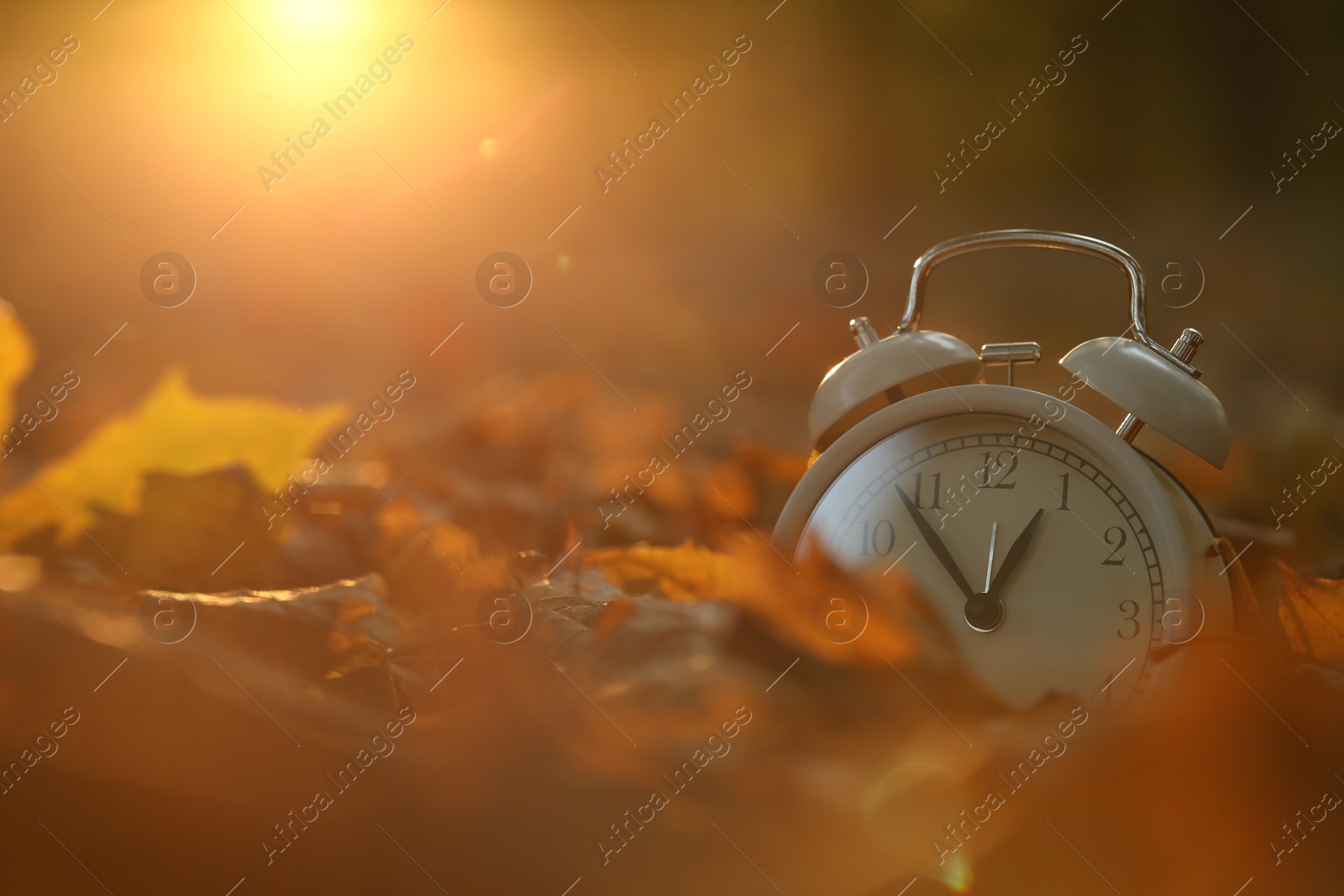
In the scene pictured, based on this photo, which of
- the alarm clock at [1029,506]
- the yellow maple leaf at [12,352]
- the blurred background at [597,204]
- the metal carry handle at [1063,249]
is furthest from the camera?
the yellow maple leaf at [12,352]

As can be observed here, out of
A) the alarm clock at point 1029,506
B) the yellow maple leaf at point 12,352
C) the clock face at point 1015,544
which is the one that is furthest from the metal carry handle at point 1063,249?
the yellow maple leaf at point 12,352

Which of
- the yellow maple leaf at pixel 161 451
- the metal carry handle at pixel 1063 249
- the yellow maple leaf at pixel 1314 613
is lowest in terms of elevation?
the yellow maple leaf at pixel 1314 613

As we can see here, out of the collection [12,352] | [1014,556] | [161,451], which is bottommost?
[1014,556]

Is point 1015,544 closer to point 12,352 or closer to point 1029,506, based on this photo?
point 1029,506

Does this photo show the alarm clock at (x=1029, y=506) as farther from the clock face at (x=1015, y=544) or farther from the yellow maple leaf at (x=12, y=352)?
the yellow maple leaf at (x=12, y=352)

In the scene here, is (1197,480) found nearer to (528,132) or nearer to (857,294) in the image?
(857,294)

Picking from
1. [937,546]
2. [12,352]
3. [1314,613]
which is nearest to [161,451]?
[12,352]
